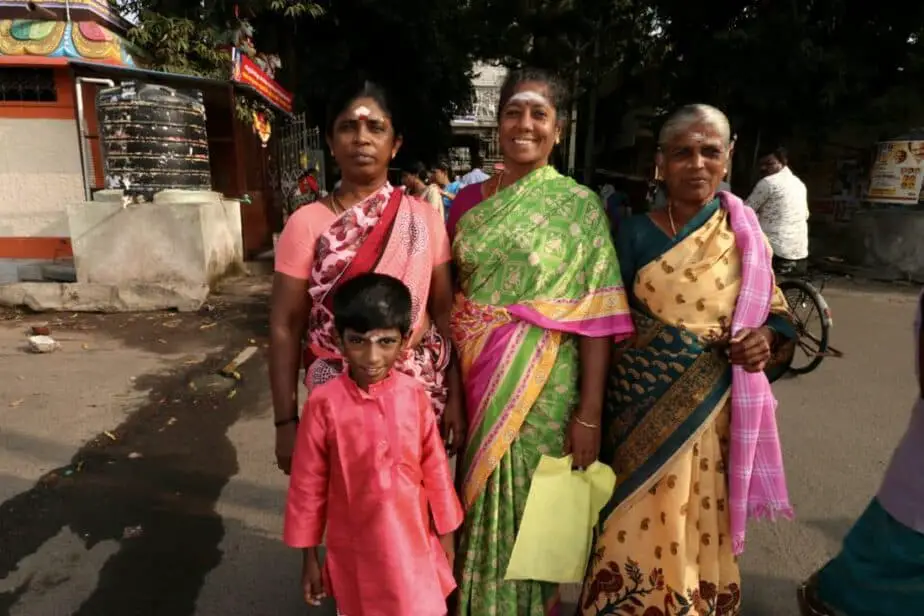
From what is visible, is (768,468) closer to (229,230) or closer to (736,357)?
(736,357)

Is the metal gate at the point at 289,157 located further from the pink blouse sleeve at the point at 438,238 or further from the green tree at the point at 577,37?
the pink blouse sleeve at the point at 438,238

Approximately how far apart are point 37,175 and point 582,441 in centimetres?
917

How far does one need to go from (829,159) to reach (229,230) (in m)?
10.0

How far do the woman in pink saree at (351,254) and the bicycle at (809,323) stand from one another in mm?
3798

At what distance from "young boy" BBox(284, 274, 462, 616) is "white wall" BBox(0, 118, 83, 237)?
856 cm

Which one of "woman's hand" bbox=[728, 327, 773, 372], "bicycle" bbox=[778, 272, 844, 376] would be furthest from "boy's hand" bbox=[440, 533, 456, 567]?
"bicycle" bbox=[778, 272, 844, 376]

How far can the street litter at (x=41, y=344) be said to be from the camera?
16.7ft

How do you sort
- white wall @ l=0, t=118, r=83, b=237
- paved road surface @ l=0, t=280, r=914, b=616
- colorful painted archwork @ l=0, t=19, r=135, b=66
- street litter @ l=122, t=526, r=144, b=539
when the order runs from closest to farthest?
paved road surface @ l=0, t=280, r=914, b=616, street litter @ l=122, t=526, r=144, b=539, colorful painted archwork @ l=0, t=19, r=135, b=66, white wall @ l=0, t=118, r=83, b=237

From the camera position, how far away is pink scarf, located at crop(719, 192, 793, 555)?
1678 mm

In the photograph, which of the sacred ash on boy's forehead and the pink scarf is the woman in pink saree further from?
the pink scarf

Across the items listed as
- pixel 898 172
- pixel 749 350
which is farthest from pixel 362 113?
pixel 898 172

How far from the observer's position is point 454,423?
1820 millimetres

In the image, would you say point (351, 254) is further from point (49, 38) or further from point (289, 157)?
point (289, 157)

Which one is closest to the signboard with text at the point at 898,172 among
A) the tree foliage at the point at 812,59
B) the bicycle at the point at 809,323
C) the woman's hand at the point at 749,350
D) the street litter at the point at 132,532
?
the tree foliage at the point at 812,59
